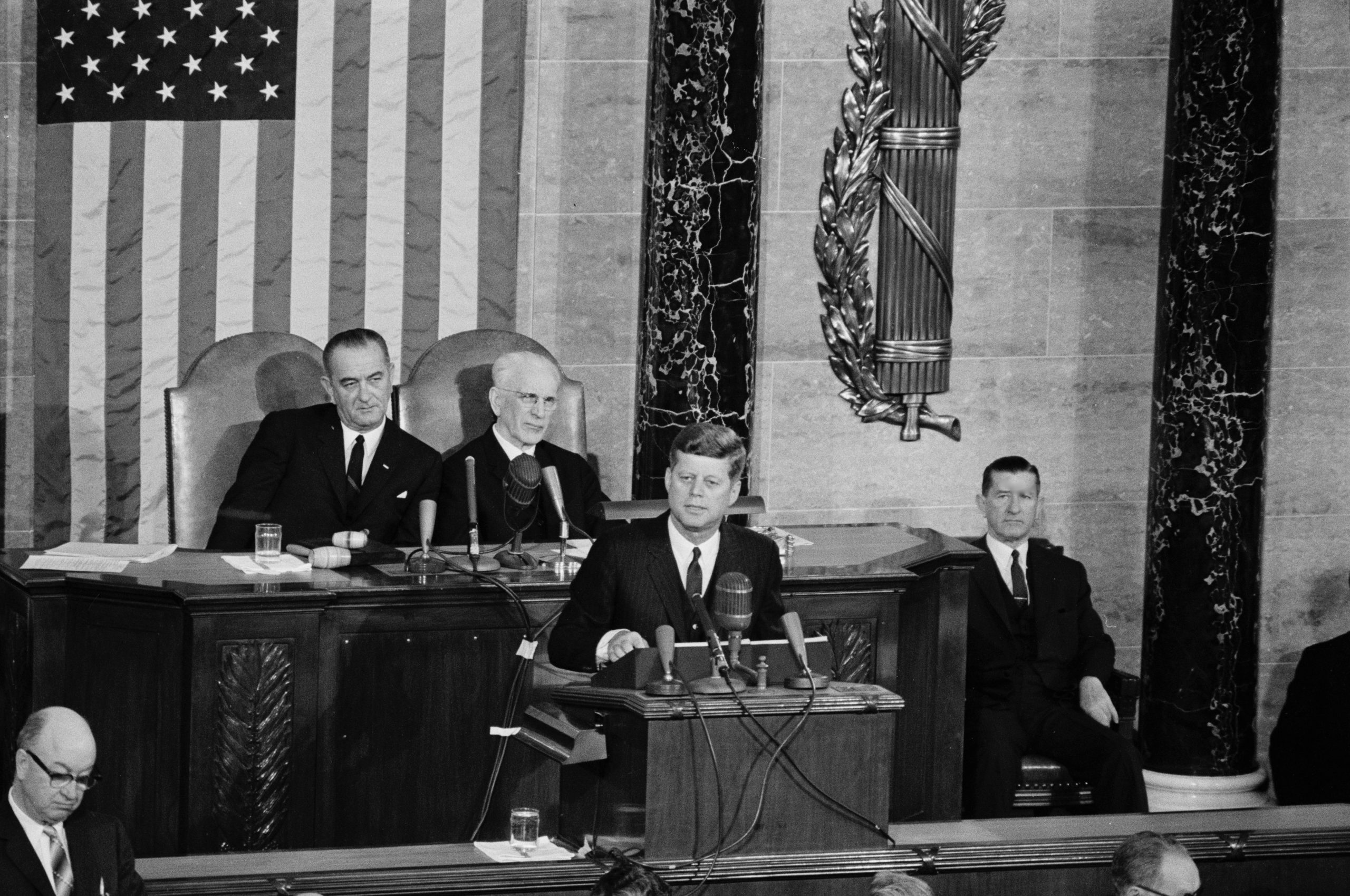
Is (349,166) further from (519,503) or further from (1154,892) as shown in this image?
(1154,892)

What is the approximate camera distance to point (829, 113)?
7.82 metres

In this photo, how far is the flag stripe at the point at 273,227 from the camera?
24.6 ft

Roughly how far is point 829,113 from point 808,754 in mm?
4125

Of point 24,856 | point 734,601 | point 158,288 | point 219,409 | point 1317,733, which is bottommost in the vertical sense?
point 1317,733

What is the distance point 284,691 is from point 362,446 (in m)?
1.49

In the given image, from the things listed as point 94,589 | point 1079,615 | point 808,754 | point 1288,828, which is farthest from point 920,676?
point 94,589

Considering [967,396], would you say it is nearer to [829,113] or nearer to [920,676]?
[829,113]

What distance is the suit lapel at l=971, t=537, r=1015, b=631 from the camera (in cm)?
663

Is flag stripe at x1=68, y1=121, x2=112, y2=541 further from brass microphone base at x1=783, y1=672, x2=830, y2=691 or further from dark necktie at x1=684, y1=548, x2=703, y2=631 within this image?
brass microphone base at x1=783, y1=672, x2=830, y2=691

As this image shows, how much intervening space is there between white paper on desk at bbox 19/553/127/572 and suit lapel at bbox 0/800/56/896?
1.45 metres

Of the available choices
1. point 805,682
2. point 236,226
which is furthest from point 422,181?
point 805,682

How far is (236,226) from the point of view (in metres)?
7.51

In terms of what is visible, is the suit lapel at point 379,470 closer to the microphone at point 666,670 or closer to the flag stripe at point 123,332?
the flag stripe at point 123,332

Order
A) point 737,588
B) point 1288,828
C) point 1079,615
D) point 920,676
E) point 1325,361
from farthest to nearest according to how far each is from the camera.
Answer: point 1325,361 < point 1079,615 < point 920,676 < point 1288,828 < point 737,588
